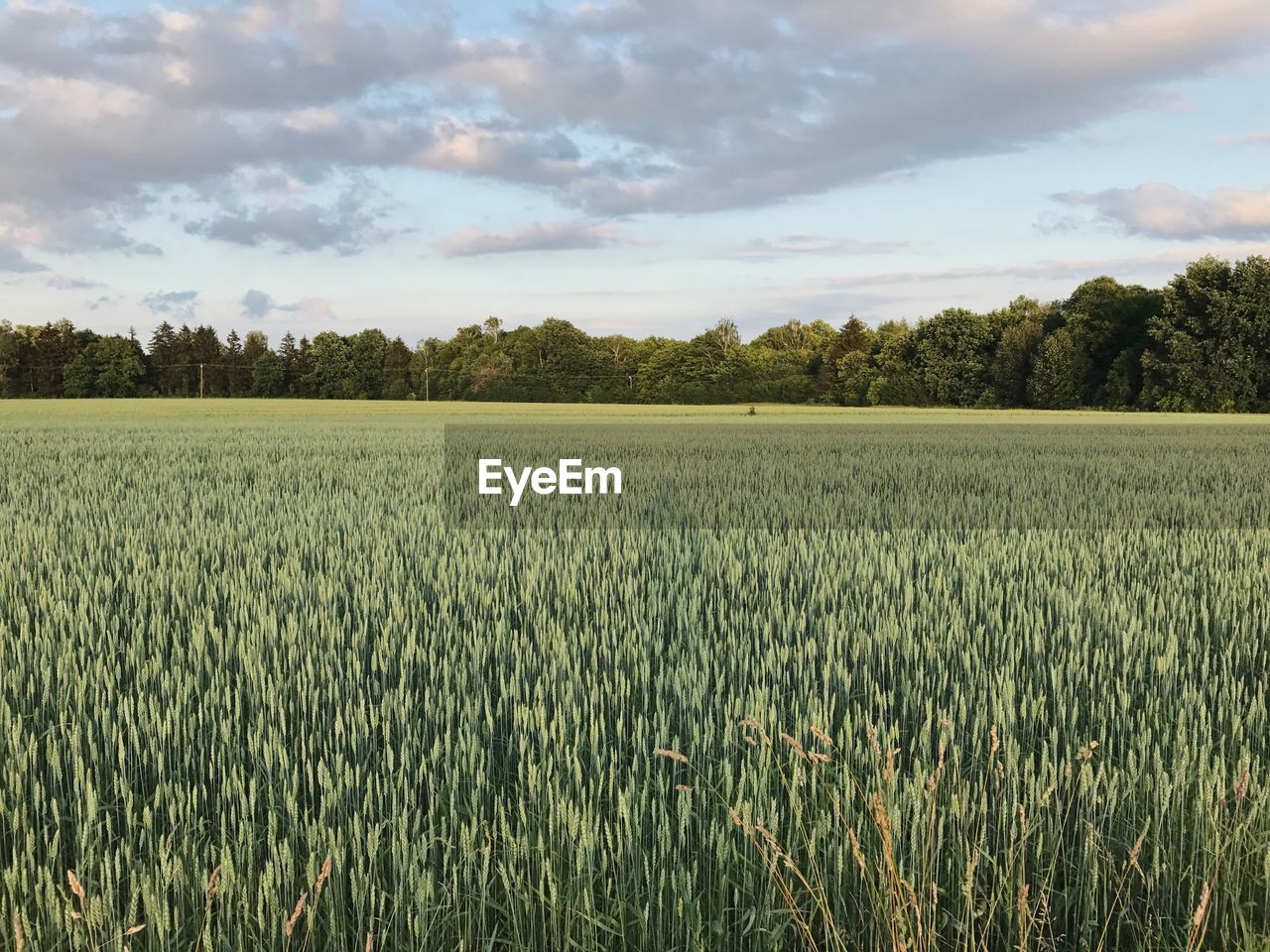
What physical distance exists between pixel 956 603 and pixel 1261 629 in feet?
4.50

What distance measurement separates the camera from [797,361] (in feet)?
226

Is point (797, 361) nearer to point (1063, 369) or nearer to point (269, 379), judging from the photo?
point (1063, 369)

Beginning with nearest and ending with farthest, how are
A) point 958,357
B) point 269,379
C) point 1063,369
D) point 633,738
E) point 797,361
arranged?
point 633,738 < point 1063,369 < point 958,357 < point 797,361 < point 269,379

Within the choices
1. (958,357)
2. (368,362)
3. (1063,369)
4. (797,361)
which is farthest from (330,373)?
(1063,369)

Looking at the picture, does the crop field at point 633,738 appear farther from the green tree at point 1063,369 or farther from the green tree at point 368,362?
the green tree at point 368,362

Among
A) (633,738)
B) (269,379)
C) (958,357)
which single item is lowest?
(633,738)

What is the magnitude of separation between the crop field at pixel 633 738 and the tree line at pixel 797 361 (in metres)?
45.5

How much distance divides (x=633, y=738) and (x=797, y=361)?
67.5 meters

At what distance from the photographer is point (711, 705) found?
3186 mm

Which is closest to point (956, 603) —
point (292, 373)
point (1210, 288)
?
point (1210, 288)

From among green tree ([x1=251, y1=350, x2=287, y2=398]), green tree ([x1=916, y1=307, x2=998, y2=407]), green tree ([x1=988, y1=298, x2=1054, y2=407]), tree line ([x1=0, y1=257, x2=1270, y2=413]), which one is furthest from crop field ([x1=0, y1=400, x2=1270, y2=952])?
green tree ([x1=251, y1=350, x2=287, y2=398])

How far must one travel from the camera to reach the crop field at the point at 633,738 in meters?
2.08

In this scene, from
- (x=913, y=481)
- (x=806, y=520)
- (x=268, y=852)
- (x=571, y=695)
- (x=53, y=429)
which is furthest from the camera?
(x=53, y=429)

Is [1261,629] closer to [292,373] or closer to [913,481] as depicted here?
[913,481]
